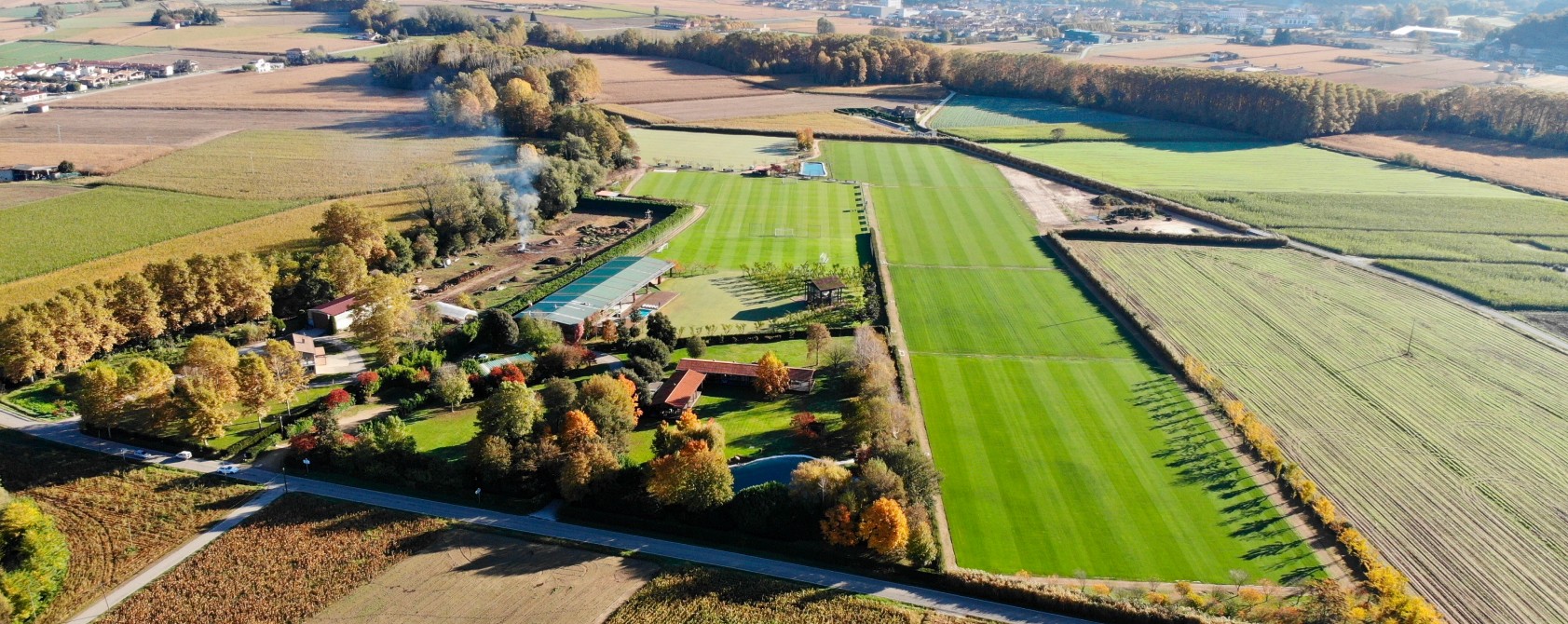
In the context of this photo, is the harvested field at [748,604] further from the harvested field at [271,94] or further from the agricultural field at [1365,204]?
the harvested field at [271,94]

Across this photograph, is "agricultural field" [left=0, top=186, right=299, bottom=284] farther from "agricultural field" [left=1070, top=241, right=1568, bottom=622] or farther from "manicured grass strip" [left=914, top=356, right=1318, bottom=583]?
"agricultural field" [left=1070, top=241, right=1568, bottom=622]

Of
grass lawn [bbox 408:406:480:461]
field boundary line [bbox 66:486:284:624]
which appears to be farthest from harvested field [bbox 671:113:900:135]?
field boundary line [bbox 66:486:284:624]

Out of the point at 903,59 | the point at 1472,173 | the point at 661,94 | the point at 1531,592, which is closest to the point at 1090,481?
the point at 1531,592

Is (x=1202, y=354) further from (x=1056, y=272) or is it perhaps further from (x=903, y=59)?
(x=903, y=59)

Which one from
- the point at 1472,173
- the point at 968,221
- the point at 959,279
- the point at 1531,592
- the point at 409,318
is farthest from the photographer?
the point at 1472,173

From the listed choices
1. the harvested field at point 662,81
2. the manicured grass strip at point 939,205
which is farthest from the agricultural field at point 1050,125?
the harvested field at point 662,81
